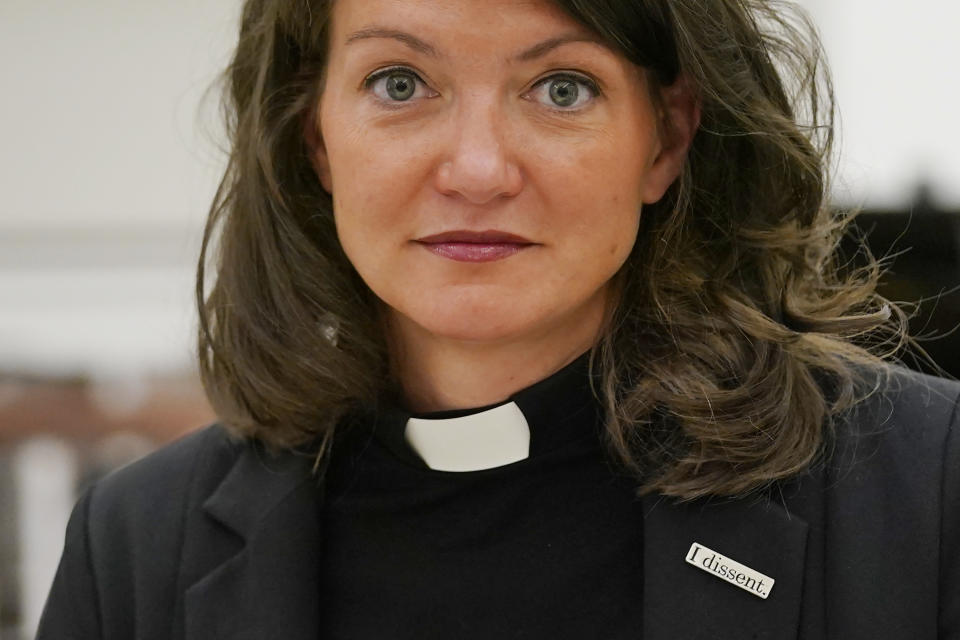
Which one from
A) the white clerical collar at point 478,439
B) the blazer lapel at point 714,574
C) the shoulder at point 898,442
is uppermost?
the shoulder at point 898,442

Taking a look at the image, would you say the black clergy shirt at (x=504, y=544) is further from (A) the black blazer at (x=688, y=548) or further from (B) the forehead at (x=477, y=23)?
(B) the forehead at (x=477, y=23)

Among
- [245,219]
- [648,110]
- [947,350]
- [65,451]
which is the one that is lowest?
[65,451]

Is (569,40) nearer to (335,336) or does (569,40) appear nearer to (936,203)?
(335,336)

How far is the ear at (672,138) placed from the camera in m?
1.71

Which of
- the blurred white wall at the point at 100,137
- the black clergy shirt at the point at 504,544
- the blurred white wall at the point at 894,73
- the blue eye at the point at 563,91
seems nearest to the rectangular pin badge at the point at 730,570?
the black clergy shirt at the point at 504,544

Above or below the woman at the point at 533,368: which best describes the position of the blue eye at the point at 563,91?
above

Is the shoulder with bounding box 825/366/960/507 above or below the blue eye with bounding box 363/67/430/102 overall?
below

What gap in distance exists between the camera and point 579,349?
1773mm

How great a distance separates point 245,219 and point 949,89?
294cm

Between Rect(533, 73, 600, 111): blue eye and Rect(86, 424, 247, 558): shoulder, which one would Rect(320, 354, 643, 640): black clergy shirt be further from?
Rect(533, 73, 600, 111): blue eye

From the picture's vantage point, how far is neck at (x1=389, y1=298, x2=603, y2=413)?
175cm

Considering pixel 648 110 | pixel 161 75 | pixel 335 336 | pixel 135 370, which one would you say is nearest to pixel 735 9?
pixel 648 110

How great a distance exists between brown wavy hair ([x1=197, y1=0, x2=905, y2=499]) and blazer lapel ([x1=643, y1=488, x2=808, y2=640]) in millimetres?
35

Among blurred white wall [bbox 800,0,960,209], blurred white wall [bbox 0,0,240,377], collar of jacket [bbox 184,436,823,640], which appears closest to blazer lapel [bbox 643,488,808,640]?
collar of jacket [bbox 184,436,823,640]
